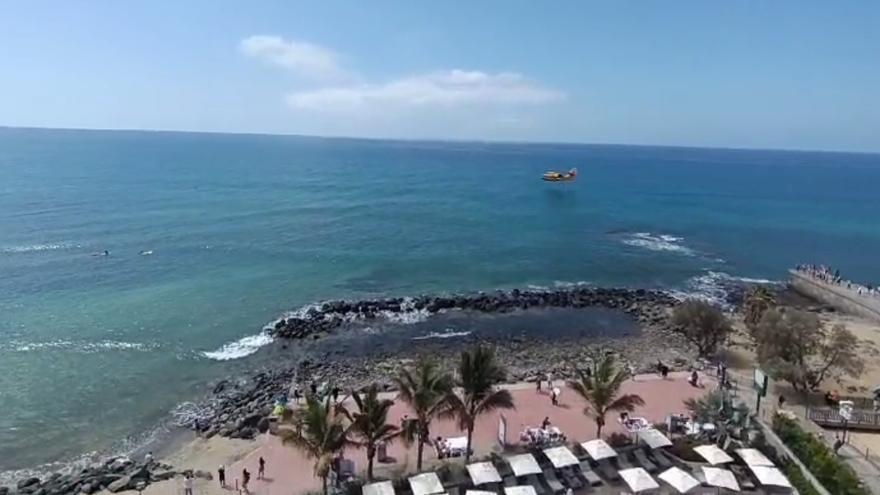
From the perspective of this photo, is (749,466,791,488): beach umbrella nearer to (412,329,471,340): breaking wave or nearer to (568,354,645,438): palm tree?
(568,354,645,438): palm tree

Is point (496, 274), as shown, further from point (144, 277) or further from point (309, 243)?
point (144, 277)

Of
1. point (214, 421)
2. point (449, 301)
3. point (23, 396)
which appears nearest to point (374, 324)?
point (449, 301)

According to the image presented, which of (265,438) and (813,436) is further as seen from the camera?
(265,438)

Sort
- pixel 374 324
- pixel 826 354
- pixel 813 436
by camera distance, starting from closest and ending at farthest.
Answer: pixel 813 436 < pixel 826 354 < pixel 374 324

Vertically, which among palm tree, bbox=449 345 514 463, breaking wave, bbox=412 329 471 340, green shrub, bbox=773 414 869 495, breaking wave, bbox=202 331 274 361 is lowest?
breaking wave, bbox=202 331 274 361

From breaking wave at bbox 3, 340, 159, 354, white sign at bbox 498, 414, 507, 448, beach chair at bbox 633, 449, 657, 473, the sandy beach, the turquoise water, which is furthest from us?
breaking wave at bbox 3, 340, 159, 354

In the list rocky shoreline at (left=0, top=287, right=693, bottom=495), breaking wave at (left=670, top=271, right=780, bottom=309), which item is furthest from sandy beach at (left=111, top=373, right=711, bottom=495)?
breaking wave at (left=670, top=271, right=780, bottom=309)
